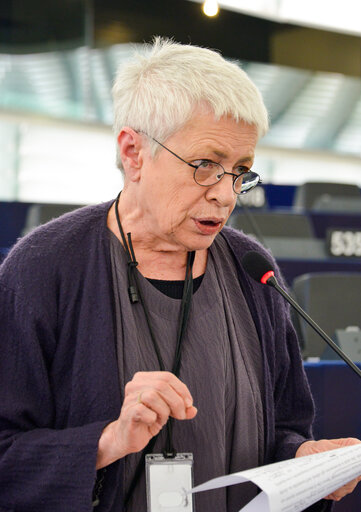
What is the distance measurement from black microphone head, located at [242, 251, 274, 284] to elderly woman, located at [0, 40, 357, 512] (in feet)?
0.28

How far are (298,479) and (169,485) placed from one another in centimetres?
23

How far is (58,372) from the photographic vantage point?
1.23 meters

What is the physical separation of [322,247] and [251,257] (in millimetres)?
2438

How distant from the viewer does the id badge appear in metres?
1.16

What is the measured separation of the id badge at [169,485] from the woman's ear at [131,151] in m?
0.50

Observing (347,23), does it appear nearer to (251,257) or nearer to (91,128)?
(91,128)

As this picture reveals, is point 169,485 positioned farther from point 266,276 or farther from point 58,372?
point 266,276

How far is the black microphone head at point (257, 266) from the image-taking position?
1.30m

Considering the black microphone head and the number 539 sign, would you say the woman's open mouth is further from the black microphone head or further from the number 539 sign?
the number 539 sign

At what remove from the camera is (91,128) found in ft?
24.0

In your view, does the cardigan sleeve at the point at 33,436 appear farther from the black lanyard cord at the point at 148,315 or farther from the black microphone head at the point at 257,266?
the black microphone head at the point at 257,266

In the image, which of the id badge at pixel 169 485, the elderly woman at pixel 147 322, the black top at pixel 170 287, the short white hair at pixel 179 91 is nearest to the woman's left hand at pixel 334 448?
the elderly woman at pixel 147 322

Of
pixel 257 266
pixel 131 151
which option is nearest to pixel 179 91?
pixel 131 151

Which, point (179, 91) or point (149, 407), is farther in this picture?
point (179, 91)
